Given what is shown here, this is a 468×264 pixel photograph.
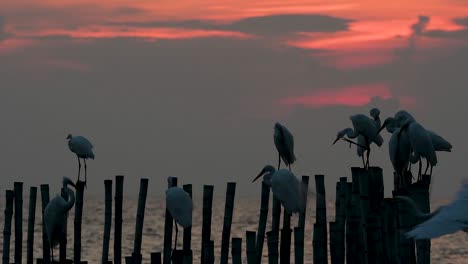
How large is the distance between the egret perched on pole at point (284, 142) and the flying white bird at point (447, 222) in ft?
27.6

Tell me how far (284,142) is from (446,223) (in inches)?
380

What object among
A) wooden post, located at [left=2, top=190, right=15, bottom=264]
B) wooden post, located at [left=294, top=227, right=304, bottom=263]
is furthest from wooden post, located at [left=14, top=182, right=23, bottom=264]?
wooden post, located at [left=294, top=227, right=304, bottom=263]

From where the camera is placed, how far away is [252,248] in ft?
48.6

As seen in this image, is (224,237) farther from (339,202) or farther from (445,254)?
(445,254)

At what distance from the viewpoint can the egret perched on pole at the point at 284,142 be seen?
65.4 feet

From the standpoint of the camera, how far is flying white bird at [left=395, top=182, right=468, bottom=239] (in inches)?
399

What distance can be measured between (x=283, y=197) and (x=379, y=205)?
2510 millimetres

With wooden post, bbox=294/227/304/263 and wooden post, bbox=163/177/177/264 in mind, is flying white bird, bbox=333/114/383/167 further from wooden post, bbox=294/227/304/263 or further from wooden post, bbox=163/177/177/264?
wooden post, bbox=294/227/304/263

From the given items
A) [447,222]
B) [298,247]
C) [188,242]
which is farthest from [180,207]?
[447,222]

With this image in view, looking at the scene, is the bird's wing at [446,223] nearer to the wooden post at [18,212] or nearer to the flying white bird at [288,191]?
the flying white bird at [288,191]

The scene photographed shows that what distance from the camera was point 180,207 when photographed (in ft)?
57.0

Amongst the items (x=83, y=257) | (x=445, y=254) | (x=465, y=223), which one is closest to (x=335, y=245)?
(x=465, y=223)

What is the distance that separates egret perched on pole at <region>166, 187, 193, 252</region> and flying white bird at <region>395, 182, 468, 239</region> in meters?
6.53

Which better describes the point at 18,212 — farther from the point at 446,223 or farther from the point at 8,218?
the point at 446,223
